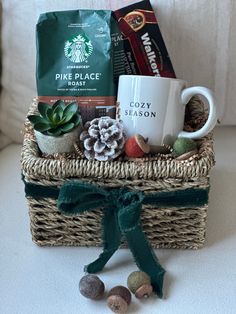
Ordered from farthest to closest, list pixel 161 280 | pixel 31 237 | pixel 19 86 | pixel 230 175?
1. pixel 19 86
2. pixel 230 175
3. pixel 31 237
4. pixel 161 280

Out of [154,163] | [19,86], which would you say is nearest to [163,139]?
[154,163]

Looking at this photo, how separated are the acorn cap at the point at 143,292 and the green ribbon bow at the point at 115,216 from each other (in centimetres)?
2

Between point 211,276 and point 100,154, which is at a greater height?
point 100,154

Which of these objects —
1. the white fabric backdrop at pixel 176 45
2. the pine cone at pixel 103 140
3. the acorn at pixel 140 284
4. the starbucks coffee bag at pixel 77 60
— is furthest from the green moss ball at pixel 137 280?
the white fabric backdrop at pixel 176 45

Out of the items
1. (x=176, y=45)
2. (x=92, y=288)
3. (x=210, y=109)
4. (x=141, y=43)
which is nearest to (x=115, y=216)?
(x=92, y=288)

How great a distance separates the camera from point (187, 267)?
2.42 ft

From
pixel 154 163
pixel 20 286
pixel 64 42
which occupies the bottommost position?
pixel 20 286

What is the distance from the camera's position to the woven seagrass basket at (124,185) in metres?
0.70

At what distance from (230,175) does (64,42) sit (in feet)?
1.36

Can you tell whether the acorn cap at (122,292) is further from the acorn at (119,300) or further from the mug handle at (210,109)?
the mug handle at (210,109)

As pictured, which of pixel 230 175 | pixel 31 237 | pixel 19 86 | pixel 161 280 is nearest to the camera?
pixel 161 280

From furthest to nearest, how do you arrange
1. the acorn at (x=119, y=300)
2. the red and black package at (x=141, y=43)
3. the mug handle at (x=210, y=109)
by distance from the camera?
the red and black package at (x=141, y=43) → the mug handle at (x=210, y=109) → the acorn at (x=119, y=300)

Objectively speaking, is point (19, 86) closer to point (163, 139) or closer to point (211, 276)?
point (163, 139)

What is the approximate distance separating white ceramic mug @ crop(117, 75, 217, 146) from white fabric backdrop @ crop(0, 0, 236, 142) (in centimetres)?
26
